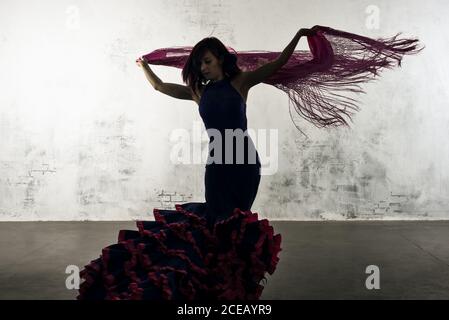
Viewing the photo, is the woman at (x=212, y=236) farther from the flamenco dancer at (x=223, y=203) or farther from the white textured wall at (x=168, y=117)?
the white textured wall at (x=168, y=117)

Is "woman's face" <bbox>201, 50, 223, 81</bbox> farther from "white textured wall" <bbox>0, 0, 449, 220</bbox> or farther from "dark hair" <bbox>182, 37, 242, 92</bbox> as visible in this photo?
"white textured wall" <bbox>0, 0, 449, 220</bbox>

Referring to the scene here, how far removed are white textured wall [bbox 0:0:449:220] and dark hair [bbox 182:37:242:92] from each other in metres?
2.82

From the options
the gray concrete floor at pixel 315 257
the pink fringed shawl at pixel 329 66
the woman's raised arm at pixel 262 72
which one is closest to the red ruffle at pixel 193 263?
the gray concrete floor at pixel 315 257

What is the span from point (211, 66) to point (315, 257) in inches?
76.3

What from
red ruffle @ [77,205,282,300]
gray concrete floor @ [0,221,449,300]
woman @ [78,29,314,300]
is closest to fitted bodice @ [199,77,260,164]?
woman @ [78,29,314,300]

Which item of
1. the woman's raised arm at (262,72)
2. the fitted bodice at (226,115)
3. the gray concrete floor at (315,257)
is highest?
the woman's raised arm at (262,72)

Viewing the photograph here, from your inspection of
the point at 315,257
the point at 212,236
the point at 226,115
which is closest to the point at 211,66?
the point at 226,115

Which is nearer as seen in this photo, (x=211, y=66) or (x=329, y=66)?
(x=211, y=66)

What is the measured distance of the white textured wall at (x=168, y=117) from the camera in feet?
18.4

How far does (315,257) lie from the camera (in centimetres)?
390

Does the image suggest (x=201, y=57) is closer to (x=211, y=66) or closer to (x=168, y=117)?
(x=211, y=66)

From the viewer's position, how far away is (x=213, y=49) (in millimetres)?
2617

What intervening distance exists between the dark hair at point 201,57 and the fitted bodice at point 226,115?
0.08m

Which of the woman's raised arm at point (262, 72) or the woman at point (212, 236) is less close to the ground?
the woman's raised arm at point (262, 72)
